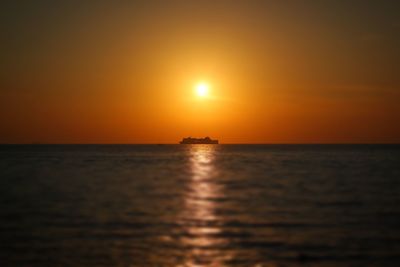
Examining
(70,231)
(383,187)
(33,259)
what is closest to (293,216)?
(70,231)

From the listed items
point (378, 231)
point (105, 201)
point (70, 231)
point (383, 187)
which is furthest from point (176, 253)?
point (383, 187)

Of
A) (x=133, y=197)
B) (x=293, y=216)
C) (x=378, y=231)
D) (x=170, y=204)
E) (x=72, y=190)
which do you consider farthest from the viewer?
(x=72, y=190)

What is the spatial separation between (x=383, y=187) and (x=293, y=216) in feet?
72.5

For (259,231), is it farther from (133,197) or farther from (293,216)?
(133,197)

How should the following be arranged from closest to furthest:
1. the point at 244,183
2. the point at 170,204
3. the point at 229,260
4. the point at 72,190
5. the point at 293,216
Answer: the point at 229,260
the point at 293,216
the point at 170,204
the point at 72,190
the point at 244,183

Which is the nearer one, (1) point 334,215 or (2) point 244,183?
(1) point 334,215

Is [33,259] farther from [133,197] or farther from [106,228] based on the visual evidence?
[133,197]

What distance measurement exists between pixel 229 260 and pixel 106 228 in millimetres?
9631

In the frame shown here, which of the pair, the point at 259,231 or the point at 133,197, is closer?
the point at 259,231

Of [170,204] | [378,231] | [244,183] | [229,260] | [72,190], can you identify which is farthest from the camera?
[244,183]

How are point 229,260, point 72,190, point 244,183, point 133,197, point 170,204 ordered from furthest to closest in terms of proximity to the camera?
point 244,183 < point 72,190 < point 133,197 < point 170,204 < point 229,260

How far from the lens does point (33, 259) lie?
20.2 metres

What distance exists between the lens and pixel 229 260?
783 inches

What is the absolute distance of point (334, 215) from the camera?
31594 millimetres
